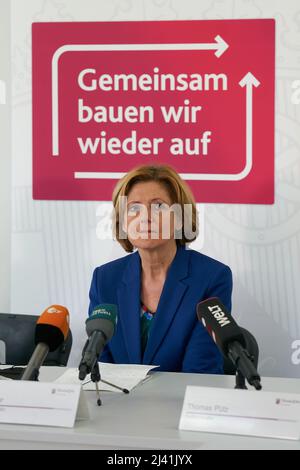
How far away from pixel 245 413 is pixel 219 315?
0.92ft

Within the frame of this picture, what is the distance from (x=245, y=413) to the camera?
70.6 inches

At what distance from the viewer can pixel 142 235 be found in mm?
2891

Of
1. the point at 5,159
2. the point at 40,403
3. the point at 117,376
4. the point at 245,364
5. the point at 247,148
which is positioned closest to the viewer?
the point at 245,364

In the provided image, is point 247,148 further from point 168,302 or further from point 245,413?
point 245,413

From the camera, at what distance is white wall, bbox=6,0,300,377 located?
3.74m

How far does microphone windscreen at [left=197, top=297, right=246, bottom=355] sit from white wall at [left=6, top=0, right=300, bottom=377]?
1819 millimetres

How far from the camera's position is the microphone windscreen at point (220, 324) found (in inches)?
73.6

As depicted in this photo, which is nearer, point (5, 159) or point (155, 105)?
point (155, 105)

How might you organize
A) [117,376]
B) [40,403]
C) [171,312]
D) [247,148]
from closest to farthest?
[40,403]
[117,376]
[171,312]
[247,148]

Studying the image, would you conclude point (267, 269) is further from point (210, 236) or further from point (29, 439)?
point (29, 439)

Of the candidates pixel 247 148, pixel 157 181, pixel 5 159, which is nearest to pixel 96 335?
pixel 157 181

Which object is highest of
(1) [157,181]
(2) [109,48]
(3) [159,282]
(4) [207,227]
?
(2) [109,48]

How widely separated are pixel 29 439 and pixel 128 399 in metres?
0.43

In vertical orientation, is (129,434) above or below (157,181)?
below
